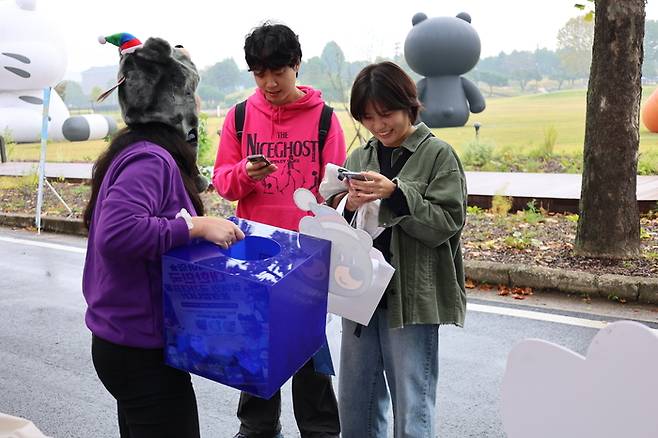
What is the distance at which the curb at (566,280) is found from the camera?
4605 mm

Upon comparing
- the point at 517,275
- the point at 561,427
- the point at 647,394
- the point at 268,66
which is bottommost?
the point at 517,275

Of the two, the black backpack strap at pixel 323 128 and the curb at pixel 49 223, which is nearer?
the black backpack strap at pixel 323 128

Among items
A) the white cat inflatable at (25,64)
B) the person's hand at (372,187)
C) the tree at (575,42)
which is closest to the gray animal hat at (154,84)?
the person's hand at (372,187)

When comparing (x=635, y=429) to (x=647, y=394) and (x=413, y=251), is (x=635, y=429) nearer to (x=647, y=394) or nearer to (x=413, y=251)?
(x=647, y=394)

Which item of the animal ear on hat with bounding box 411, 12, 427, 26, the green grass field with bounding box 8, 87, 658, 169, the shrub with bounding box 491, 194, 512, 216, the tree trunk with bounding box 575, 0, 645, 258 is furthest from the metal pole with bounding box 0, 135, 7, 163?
the tree trunk with bounding box 575, 0, 645, 258

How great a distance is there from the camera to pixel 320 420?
2.74 meters

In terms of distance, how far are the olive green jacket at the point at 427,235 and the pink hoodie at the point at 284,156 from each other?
52cm

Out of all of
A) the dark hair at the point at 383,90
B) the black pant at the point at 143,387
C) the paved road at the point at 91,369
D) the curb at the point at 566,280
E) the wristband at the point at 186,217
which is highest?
the dark hair at the point at 383,90

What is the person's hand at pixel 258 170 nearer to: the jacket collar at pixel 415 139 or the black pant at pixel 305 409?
the jacket collar at pixel 415 139

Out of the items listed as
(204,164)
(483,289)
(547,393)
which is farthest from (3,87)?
(547,393)

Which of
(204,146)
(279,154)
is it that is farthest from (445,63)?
(279,154)

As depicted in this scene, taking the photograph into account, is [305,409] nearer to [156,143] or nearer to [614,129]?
[156,143]

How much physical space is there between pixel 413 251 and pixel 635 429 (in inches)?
41.2

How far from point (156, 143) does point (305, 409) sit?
1.43 m
